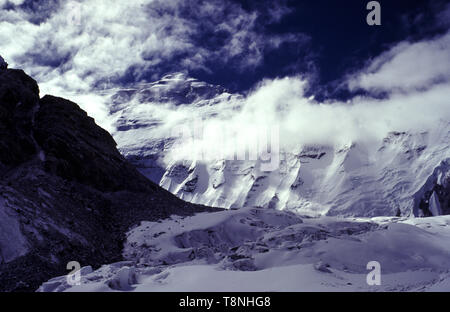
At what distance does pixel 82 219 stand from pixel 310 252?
3026 cm

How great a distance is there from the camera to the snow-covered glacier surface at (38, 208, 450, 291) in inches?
1225

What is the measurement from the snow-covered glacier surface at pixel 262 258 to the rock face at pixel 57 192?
5.07 m

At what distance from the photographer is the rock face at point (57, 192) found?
A: 1694 inches

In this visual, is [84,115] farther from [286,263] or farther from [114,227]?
[286,263]

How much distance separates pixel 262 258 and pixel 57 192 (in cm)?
3249

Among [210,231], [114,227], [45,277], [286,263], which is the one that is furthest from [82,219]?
[286,263]

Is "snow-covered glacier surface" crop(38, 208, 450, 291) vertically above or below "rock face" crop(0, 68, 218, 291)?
below

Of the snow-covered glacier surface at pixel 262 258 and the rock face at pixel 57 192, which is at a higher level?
the rock face at pixel 57 192

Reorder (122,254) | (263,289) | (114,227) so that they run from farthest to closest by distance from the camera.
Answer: (114,227)
(122,254)
(263,289)

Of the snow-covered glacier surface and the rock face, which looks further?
the rock face

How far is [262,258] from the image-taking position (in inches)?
1679

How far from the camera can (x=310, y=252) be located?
43.7 meters

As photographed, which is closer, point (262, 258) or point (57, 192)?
point (262, 258)

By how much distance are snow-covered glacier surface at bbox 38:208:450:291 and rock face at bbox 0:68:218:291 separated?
507 centimetres
